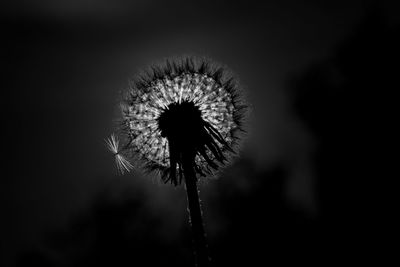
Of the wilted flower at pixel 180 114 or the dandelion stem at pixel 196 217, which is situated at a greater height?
the wilted flower at pixel 180 114

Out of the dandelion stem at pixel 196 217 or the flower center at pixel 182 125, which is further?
the flower center at pixel 182 125

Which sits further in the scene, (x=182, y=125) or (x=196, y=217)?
(x=182, y=125)

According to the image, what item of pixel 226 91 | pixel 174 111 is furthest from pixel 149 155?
pixel 226 91

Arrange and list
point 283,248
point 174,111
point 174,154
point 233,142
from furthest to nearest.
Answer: point 283,248
point 233,142
point 174,111
point 174,154

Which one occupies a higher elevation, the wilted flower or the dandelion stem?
the wilted flower

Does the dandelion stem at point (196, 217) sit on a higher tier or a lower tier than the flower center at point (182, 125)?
lower

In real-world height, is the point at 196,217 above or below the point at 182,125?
below

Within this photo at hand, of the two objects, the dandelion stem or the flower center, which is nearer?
the dandelion stem

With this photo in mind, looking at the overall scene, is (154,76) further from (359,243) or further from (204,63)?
(359,243)
